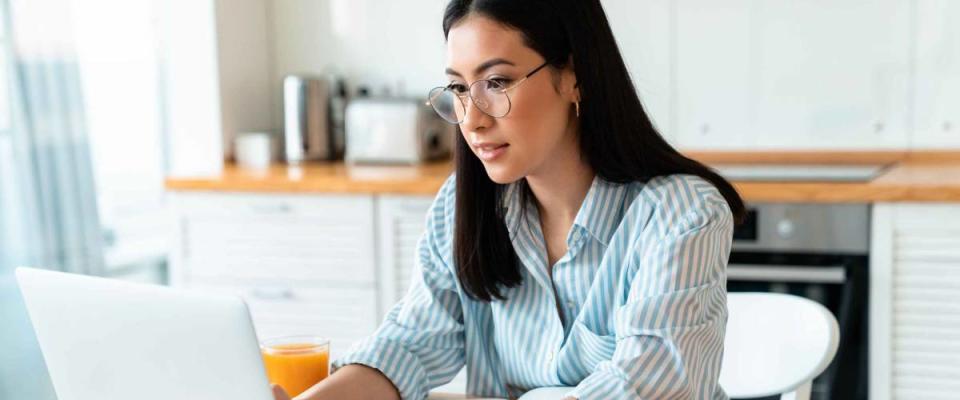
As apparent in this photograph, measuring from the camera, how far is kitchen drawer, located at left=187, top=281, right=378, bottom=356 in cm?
297

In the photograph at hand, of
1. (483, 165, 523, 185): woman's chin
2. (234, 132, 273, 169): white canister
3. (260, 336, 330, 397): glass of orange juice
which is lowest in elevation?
(260, 336, 330, 397): glass of orange juice

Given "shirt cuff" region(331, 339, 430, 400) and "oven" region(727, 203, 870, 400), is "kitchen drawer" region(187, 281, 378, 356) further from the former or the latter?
"shirt cuff" region(331, 339, 430, 400)

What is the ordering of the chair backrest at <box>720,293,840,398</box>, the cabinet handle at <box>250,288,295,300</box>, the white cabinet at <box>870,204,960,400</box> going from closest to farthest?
the chair backrest at <box>720,293,840,398</box>
the white cabinet at <box>870,204,960,400</box>
the cabinet handle at <box>250,288,295,300</box>

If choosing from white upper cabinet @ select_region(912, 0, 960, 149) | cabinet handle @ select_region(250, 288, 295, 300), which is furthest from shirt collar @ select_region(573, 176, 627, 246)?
white upper cabinet @ select_region(912, 0, 960, 149)

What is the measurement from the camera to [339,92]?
3.44m

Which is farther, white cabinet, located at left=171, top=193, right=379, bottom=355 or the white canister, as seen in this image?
the white canister

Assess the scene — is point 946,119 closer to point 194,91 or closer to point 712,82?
point 712,82

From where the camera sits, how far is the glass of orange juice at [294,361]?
1.29 meters

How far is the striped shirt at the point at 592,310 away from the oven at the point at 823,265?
49.2 inches

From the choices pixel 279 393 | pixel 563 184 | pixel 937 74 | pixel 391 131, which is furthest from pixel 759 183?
pixel 279 393

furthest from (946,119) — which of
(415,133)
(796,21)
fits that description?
(415,133)

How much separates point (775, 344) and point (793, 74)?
5.25ft

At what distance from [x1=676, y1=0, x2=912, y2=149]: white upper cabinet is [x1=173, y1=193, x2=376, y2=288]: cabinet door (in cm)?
104

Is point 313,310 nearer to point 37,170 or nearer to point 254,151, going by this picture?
point 254,151
